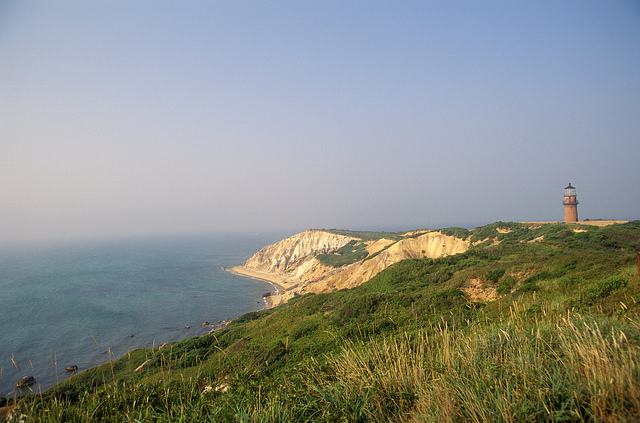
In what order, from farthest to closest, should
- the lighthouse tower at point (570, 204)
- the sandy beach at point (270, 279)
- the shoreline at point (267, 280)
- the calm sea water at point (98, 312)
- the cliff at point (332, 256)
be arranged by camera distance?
the sandy beach at point (270, 279)
the shoreline at point (267, 280)
the cliff at point (332, 256)
the lighthouse tower at point (570, 204)
the calm sea water at point (98, 312)

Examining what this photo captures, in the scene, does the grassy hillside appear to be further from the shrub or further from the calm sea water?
the calm sea water

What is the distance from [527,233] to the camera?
31188mm

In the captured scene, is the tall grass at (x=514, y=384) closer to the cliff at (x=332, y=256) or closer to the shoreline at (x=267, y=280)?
the cliff at (x=332, y=256)

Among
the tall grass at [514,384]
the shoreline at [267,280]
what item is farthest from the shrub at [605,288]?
the shoreline at [267,280]

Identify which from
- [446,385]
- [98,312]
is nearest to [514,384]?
[446,385]

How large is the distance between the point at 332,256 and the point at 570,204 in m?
40.0

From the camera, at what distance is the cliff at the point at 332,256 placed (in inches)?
1464

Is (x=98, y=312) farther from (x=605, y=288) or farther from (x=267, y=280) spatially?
(x=605, y=288)

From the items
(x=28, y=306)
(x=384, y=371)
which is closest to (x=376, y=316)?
(x=384, y=371)

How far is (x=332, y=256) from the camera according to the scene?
6106 cm

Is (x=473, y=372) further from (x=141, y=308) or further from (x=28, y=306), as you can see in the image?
(x=28, y=306)

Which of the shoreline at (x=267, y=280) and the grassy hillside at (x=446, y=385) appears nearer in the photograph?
the grassy hillside at (x=446, y=385)

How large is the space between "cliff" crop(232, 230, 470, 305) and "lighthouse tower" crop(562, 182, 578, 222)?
1383cm

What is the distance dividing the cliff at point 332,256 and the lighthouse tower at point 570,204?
13830mm
